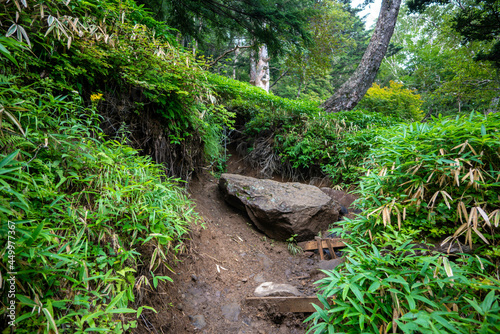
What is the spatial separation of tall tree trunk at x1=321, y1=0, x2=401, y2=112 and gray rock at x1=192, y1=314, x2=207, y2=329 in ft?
20.8

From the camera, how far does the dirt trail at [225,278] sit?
6.33ft

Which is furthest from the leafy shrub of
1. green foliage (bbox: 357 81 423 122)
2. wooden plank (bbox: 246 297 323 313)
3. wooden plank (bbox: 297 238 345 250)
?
green foliage (bbox: 357 81 423 122)

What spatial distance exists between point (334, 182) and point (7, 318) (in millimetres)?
4628

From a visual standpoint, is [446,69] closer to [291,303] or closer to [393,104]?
[393,104]

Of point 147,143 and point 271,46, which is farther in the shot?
point 271,46

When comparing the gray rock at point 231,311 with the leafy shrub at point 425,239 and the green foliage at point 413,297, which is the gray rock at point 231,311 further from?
the green foliage at point 413,297

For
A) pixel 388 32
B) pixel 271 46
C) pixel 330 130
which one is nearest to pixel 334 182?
pixel 330 130

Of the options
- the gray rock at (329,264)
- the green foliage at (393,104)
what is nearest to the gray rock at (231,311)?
the gray rock at (329,264)

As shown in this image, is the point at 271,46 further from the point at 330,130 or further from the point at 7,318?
the point at 7,318

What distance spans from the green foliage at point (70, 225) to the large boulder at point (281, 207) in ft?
6.16

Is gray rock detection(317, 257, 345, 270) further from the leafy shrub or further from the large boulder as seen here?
the leafy shrub

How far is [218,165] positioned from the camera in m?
5.12

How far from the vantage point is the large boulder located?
3.52 meters

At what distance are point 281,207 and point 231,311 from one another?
173 centimetres
